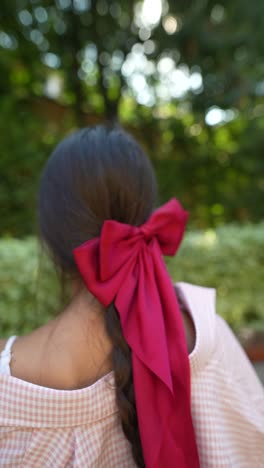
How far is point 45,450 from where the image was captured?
1.19 metres

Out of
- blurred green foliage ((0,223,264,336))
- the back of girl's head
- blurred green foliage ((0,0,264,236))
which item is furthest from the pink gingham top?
blurred green foliage ((0,0,264,236))

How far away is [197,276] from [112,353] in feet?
8.15

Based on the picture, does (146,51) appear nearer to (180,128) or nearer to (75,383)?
(180,128)

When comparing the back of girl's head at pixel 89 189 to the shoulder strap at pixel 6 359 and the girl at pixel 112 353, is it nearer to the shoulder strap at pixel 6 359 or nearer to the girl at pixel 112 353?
the girl at pixel 112 353

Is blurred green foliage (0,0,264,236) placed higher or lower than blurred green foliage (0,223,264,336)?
higher

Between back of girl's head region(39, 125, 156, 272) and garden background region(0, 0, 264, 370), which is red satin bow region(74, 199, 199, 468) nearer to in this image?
back of girl's head region(39, 125, 156, 272)

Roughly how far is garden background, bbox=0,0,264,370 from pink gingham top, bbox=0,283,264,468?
7.02ft

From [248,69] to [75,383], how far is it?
203 inches

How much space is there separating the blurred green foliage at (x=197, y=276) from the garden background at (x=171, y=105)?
0.01m

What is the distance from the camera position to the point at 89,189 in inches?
49.4

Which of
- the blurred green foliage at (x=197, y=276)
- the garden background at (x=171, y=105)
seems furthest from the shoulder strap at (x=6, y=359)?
the garden background at (x=171, y=105)

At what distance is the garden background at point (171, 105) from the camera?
156 inches

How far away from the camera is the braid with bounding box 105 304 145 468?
1.23 meters

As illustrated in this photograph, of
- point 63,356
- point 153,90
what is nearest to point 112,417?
point 63,356
